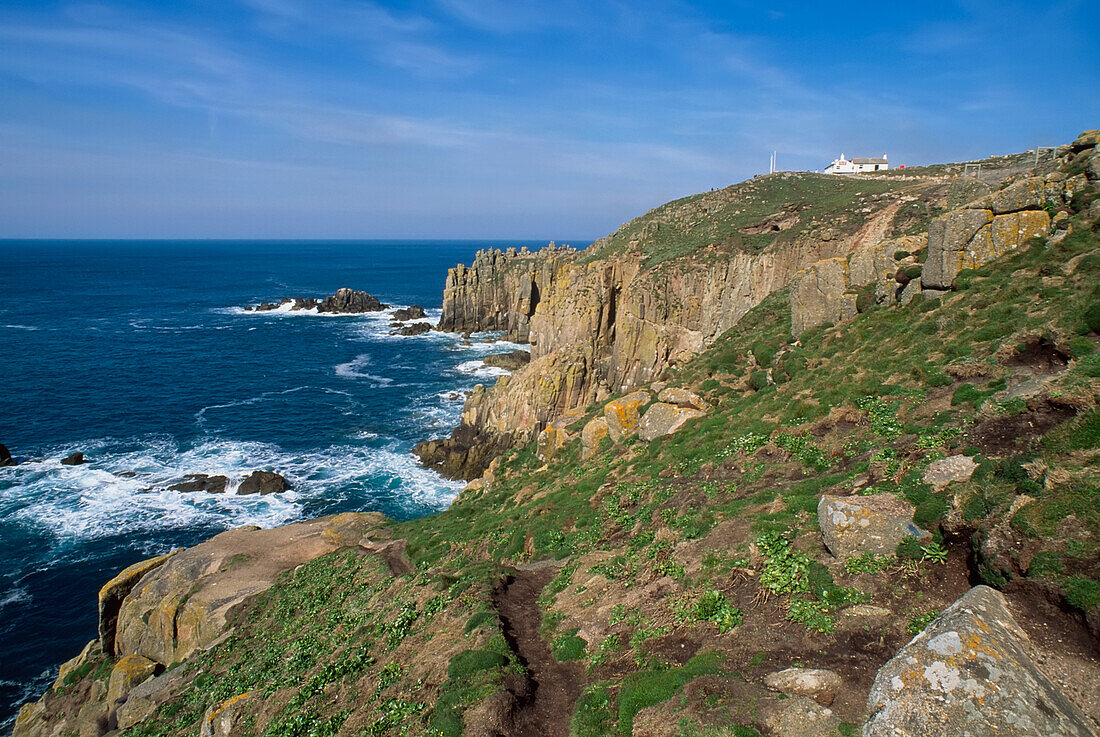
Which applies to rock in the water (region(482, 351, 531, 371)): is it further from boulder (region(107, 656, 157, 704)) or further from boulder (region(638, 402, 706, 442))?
boulder (region(107, 656, 157, 704))

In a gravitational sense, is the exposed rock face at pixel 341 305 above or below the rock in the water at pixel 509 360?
above

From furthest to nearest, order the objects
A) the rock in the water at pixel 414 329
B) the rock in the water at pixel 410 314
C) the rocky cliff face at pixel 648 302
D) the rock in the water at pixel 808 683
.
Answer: the rock in the water at pixel 410 314 < the rock in the water at pixel 414 329 < the rocky cliff face at pixel 648 302 < the rock in the water at pixel 808 683

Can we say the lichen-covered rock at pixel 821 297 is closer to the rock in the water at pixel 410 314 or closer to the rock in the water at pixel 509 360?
the rock in the water at pixel 509 360

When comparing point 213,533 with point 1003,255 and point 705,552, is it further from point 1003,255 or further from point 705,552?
point 1003,255

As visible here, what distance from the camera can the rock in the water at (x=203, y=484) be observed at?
4803 cm

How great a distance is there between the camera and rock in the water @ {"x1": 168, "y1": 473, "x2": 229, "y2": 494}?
48031 millimetres

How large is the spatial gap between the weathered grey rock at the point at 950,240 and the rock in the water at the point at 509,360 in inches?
2461

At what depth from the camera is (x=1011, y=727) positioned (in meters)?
7.16

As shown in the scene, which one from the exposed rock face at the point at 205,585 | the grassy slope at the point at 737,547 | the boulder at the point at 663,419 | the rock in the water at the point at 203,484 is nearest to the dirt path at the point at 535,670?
the grassy slope at the point at 737,547

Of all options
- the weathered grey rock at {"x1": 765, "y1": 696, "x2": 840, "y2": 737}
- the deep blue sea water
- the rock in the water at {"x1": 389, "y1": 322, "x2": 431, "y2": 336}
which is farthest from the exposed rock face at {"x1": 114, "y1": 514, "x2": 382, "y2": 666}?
the rock in the water at {"x1": 389, "y1": 322, "x2": 431, "y2": 336}

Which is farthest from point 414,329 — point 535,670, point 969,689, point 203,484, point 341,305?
point 969,689

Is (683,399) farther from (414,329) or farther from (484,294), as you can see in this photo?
(414,329)

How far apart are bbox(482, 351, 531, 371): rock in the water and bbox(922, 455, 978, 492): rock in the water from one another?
232 feet

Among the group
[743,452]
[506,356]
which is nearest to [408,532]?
[743,452]
